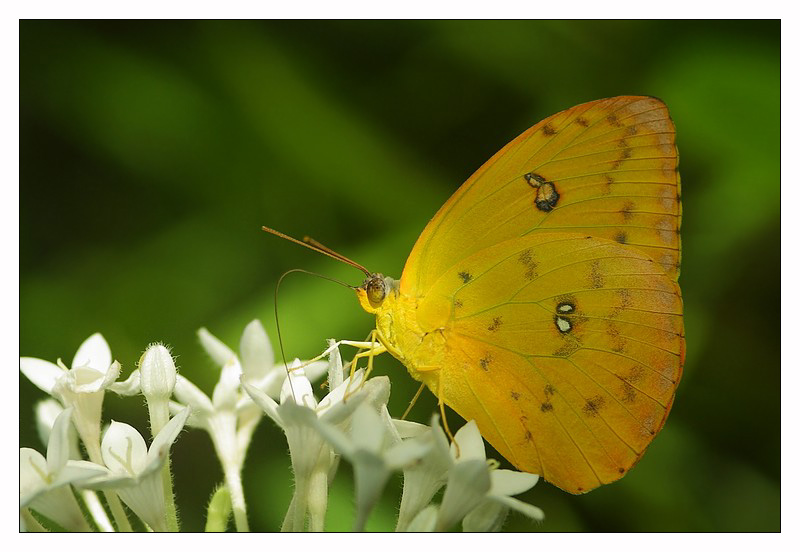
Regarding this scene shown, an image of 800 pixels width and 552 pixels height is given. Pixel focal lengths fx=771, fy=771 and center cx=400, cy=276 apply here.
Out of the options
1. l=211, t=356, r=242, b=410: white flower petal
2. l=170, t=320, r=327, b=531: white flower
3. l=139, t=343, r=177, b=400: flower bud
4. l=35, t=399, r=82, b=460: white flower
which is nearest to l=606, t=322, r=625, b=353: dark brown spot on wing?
l=170, t=320, r=327, b=531: white flower

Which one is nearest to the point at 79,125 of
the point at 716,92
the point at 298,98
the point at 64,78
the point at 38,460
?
the point at 64,78

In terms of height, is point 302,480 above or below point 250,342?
below

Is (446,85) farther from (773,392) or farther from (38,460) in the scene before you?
(38,460)

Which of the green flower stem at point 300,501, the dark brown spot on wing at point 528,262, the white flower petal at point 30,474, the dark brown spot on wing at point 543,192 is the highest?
the dark brown spot on wing at point 543,192

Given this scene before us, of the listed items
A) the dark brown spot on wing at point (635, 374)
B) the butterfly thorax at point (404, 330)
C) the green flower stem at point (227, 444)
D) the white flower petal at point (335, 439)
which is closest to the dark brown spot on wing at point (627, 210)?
the dark brown spot on wing at point (635, 374)

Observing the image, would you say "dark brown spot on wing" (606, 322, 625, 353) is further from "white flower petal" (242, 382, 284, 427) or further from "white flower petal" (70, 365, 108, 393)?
"white flower petal" (70, 365, 108, 393)

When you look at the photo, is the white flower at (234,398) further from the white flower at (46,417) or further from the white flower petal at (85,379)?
the white flower at (46,417)

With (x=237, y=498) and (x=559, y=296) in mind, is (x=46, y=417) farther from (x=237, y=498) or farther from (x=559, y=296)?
(x=559, y=296)
